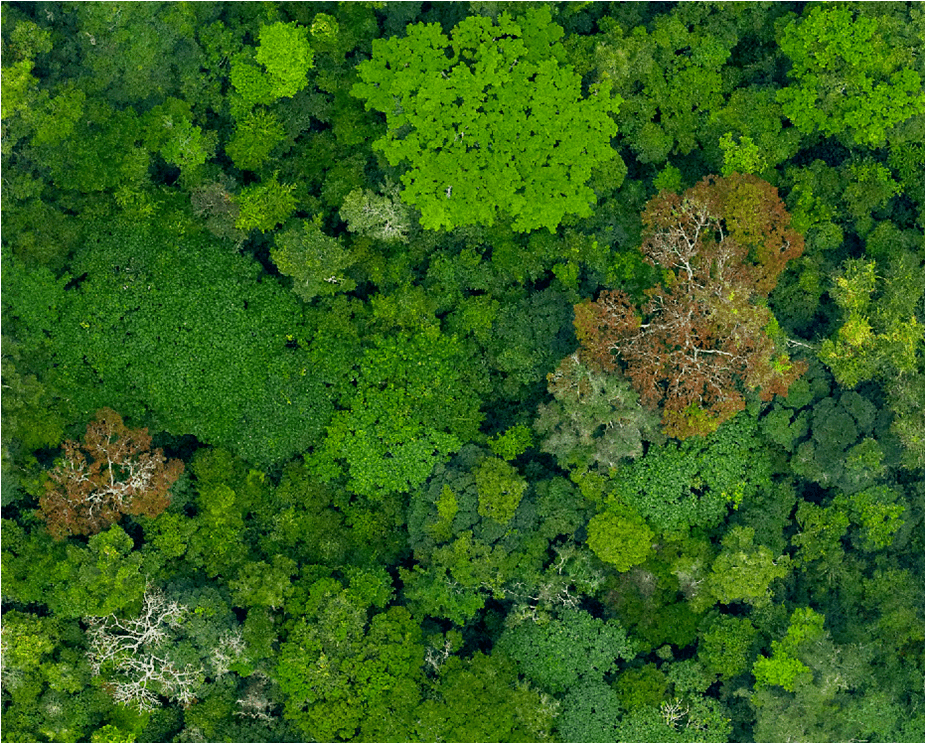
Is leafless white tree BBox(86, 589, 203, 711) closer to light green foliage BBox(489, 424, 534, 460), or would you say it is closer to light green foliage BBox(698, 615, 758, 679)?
light green foliage BBox(489, 424, 534, 460)

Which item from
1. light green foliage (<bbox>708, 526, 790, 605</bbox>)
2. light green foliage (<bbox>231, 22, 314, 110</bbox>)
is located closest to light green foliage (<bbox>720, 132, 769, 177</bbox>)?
light green foliage (<bbox>708, 526, 790, 605</bbox>)

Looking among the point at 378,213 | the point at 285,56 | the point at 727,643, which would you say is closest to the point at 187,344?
the point at 378,213

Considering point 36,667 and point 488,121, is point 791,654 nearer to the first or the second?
point 488,121

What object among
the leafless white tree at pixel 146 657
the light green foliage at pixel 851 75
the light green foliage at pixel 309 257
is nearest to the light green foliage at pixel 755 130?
the light green foliage at pixel 851 75

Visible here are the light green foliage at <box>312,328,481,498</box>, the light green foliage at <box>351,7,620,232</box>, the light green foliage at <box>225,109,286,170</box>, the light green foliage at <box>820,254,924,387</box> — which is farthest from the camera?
the light green foliage at <box>225,109,286,170</box>

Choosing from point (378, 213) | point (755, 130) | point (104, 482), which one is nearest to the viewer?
point (104, 482)

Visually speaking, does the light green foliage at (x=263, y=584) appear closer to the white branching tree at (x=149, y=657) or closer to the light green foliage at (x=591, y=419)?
the white branching tree at (x=149, y=657)

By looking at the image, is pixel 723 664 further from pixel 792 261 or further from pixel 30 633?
pixel 30 633
